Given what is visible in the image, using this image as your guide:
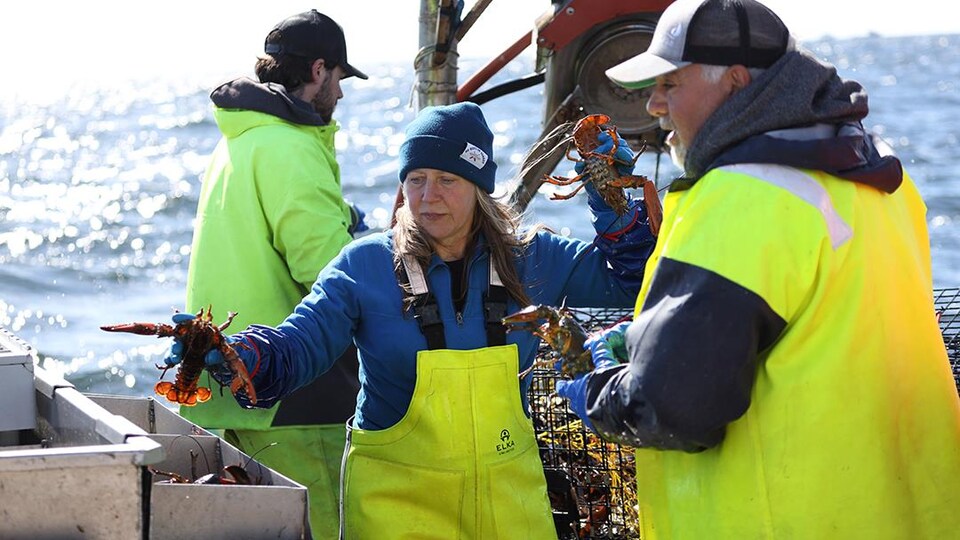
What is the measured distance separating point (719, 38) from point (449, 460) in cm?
136

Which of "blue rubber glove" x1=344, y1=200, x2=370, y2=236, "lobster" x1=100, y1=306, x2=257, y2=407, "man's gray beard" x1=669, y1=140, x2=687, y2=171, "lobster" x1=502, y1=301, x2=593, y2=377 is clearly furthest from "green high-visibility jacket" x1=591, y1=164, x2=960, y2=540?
"blue rubber glove" x1=344, y1=200, x2=370, y2=236

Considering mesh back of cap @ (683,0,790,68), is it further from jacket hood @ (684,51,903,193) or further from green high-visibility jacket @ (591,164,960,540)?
green high-visibility jacket @ (591,164,960,540)

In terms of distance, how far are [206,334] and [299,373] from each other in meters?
0.34

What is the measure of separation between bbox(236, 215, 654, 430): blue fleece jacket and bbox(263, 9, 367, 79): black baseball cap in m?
1.20

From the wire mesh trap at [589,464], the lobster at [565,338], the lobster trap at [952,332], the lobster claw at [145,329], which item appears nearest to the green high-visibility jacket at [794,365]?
the lobster at [565,338]

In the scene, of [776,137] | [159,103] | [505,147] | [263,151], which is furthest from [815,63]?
[159,103]

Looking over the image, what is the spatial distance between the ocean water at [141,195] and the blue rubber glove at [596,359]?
1022 mm

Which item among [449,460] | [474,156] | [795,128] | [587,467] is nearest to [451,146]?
[474,156]

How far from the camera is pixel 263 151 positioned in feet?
14.8

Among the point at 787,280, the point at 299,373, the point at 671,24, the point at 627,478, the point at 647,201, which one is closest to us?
the point at 787,280

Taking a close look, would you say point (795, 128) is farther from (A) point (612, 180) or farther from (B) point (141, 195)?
(B) point (141, 195)

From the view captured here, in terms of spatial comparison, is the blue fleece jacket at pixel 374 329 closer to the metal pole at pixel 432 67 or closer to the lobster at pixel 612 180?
the lobster at pixel 612 180

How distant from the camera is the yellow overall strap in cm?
351

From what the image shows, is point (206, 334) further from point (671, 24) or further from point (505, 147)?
point (505, 147)
